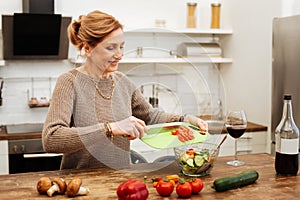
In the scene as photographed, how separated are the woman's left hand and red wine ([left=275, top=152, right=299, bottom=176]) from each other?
1.08 feet

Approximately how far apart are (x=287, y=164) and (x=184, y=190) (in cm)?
55

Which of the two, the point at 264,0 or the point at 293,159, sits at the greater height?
the point at 264,0

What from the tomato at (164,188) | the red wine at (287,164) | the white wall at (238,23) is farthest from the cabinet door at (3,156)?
the red wine at (287,164)

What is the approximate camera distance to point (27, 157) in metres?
3.48

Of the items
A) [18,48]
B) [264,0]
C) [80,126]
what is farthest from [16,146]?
[264,0]

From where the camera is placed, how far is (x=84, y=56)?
219cm

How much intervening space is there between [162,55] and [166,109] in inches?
10.1

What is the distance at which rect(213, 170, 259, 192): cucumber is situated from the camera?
1744 millimetres

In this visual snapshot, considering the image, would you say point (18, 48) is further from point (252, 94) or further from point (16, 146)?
point (252, 94)

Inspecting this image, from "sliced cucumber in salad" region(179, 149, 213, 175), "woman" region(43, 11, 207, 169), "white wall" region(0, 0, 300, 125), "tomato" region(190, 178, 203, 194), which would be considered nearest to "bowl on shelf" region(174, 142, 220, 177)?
"sliced cucumber in salad" region(179, 149, 213, 175)

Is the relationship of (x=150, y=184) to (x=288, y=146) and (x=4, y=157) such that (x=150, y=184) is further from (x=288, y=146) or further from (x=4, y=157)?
(x=4, y=157)

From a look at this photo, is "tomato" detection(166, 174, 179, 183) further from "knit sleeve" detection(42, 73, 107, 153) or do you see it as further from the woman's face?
the woman's face

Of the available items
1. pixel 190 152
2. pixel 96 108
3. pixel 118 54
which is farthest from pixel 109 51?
pixel 190 152

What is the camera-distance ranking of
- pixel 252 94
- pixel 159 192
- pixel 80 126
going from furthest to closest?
pixel 252 94 → pixel 80 126 → pixel 159 192
